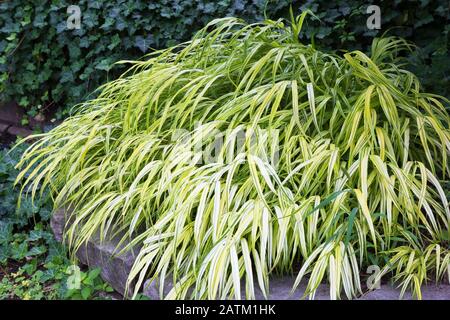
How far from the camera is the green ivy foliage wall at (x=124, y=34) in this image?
3.09m

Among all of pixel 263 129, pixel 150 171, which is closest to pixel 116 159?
pixel 150 171

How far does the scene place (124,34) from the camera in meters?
3.97

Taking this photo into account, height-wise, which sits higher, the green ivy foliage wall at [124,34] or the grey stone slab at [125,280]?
the green ivy foliage wall at [124,34]

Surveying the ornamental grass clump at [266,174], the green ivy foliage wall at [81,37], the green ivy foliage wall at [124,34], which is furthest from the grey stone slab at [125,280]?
the green ivy foliage wall at [81,37]

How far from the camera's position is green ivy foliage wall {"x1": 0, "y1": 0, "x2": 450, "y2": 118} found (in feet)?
10.1

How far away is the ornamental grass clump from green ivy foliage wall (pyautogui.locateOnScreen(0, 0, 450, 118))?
0.93 feet

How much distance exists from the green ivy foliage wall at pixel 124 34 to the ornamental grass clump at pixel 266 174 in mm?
284

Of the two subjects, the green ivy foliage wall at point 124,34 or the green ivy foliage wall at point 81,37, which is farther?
the green ivy foliage wall at point 81,37

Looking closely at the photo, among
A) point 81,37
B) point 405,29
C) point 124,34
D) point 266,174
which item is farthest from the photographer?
point 81,37

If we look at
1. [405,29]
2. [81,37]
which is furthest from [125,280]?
[81,37]

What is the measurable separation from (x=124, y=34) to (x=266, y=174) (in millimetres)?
2084

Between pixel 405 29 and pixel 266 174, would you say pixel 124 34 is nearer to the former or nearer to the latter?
pixel 405 29

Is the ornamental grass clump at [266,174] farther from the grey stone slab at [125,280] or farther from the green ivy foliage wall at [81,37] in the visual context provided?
the green ivy foliage wall at [81,37]
